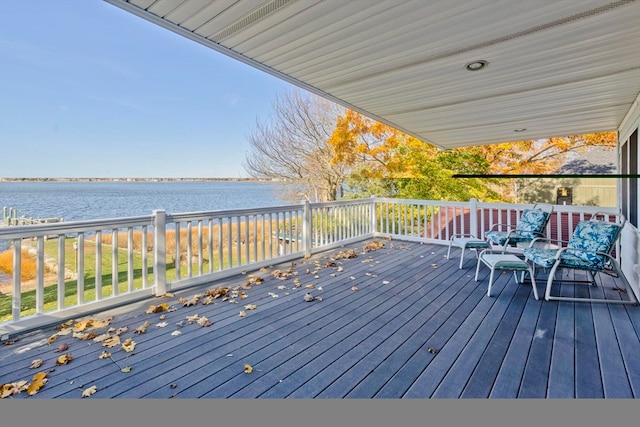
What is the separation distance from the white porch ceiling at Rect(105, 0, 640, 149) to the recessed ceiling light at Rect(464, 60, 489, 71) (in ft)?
0.19

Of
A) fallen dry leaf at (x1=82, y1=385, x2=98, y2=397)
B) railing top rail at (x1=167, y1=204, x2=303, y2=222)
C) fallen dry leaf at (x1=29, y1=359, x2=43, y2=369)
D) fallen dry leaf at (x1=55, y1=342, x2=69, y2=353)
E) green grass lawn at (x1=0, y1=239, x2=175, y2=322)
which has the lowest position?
green grass lawn at (x1=0, y1=239, x2=175, y2=322)

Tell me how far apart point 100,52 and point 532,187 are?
78.1 feet

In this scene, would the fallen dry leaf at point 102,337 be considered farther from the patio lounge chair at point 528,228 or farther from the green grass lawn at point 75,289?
the patio lounge chair at point 528,228

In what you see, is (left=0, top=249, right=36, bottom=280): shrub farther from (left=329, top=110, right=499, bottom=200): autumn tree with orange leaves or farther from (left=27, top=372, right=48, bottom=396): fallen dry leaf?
(left=329, top=110, right=499, bottom=200): autumn tree with orange leaves

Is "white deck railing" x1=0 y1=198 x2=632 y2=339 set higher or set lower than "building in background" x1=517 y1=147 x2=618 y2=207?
lower

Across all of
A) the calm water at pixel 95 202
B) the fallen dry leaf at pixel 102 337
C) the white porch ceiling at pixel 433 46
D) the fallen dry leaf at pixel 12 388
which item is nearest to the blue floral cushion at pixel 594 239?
the white porch ceiling at pixel 433 46

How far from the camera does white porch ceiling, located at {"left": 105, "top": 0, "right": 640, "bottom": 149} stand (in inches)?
85.9

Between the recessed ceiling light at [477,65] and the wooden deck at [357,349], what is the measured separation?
8.27ft

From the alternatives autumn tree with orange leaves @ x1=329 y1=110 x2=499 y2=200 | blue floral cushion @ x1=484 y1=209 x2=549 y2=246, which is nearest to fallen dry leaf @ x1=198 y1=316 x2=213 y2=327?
blue floral cushion @ x1=484 y1=209 x2=549 y2=246

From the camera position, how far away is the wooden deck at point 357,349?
1.99 metres

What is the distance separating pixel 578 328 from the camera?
9.31ft

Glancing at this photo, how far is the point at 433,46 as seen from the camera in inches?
108

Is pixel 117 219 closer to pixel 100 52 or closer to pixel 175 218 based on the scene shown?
pixel 175 218

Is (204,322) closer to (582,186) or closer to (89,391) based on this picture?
(89,391)
